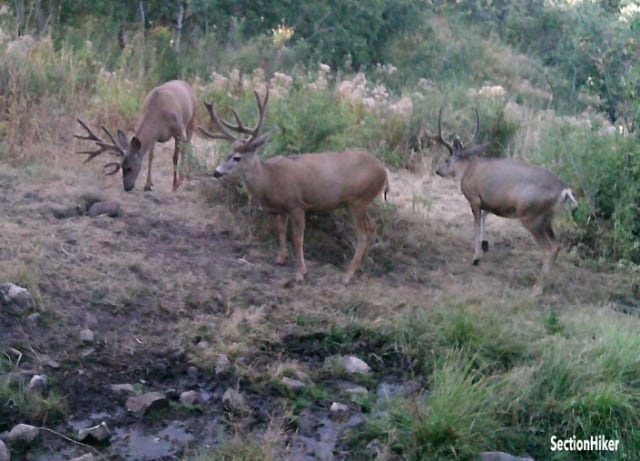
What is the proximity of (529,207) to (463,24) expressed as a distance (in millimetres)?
19716

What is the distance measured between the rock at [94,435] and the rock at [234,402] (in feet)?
2.90

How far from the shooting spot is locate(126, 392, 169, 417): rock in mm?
6645

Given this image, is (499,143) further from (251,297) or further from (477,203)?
(251,297)

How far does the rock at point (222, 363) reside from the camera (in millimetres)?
7285

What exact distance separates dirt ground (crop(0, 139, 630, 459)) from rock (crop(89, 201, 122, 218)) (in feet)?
0.39

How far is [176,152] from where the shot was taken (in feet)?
38.1

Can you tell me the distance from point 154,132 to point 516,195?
422cm

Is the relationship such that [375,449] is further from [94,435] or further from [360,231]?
[360,231]

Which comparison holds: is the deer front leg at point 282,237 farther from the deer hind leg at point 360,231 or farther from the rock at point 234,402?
the rock at point 234,402

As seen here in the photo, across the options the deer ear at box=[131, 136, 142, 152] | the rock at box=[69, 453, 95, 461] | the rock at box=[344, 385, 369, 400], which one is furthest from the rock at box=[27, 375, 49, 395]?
the deer ear at box=[131, 136, 142, 152]

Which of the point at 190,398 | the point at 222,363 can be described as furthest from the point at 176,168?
the point at 190,398

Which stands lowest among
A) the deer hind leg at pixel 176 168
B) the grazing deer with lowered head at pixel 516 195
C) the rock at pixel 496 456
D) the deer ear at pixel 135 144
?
the deer hind leg at pixel 176 168

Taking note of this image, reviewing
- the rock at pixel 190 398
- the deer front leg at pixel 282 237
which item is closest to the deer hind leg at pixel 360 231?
the deer front leg at pixel 282 237

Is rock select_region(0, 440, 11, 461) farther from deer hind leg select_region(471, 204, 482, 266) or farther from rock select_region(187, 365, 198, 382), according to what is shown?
deer hind leg select_region(471, 204, 482, 266)
